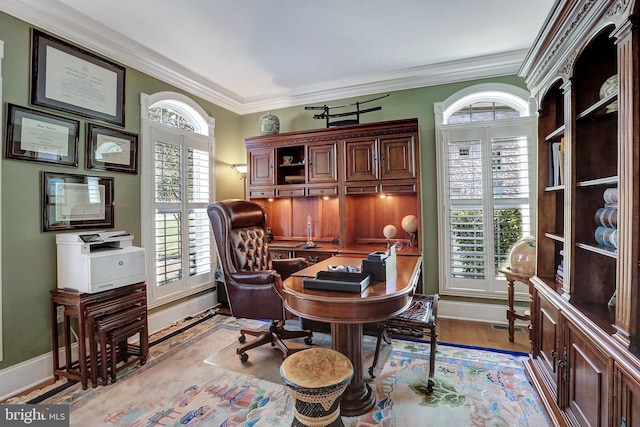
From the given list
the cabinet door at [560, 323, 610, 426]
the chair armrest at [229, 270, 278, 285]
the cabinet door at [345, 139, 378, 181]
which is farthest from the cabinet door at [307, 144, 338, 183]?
the cabinet door at [560, 323, 610, 426]

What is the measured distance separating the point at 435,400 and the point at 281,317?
1.29 meters


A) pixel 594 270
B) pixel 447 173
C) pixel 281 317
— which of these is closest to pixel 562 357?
pixel 594 270

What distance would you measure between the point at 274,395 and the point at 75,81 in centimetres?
310

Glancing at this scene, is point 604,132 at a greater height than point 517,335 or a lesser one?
greater

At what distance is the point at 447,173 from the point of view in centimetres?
368

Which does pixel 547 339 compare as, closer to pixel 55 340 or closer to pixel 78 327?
pixel 78 327

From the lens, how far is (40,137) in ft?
8.02

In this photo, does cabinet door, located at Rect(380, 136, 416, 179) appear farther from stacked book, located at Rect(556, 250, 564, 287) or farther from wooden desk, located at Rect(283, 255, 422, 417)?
stacked book, located at Rect(556, 250, 564, 287)

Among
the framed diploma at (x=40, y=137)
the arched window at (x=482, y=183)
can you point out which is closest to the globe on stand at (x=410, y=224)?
the arched window at (x=482, y=183)

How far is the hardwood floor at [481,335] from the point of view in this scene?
298 cm

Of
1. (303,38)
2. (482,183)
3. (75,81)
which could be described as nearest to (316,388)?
(303,38)

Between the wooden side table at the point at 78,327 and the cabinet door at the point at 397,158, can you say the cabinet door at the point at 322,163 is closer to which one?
the cabinet door at the point at 397,158

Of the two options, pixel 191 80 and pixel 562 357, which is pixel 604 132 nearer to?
pixel 562 357

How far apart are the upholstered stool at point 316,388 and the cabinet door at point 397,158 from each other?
95.1 inches
